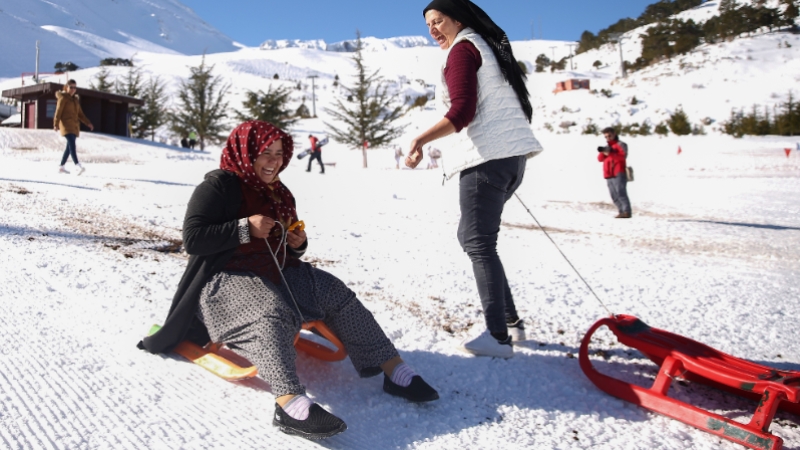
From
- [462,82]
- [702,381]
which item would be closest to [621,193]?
[702,381]

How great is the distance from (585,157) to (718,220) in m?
A: 11.7

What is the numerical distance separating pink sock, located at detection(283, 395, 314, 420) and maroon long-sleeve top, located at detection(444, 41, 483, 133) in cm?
119

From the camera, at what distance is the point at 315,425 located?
5.27 ft

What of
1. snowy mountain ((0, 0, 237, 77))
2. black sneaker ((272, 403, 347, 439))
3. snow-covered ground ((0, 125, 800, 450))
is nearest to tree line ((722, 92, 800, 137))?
snow-covered ground ((0, 125, 800, 450))

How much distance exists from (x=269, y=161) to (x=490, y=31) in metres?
1.13

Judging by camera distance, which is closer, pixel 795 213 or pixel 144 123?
pixel 795 213

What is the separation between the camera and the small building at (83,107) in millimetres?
21484

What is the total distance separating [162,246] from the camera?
394cm

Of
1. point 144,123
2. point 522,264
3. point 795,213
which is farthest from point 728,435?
point 144,123

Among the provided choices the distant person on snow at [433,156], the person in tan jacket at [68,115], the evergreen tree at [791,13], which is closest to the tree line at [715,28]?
the evergreen tree at [791,13]

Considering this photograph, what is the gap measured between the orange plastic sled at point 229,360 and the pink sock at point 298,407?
25 cm

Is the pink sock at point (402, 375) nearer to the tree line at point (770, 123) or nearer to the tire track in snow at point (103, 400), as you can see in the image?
the tire track in snow at point (103, 400)

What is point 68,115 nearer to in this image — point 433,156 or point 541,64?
point 433,156

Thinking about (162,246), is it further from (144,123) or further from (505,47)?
(144,123)
